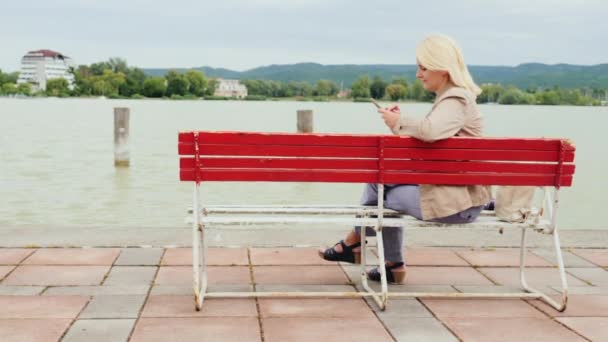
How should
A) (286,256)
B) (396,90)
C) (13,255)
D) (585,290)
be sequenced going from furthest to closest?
(396,90) → (286,256) → (13,255) → (585,290)

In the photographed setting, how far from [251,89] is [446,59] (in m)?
135

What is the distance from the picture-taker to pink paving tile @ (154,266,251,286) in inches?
186

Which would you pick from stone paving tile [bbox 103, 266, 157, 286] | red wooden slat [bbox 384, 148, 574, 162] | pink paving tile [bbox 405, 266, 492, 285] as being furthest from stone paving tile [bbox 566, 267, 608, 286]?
stone paving tile [bbox 103, 266, 157, 286]

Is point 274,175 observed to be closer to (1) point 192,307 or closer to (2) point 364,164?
(2) point 364,164

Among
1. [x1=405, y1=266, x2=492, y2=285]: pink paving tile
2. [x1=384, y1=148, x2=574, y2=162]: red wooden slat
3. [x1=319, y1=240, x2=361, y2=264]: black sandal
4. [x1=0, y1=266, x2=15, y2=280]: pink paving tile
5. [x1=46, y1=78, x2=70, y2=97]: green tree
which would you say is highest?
[x1=384, y1=148, x2=574, y2=162]: red wooden slat

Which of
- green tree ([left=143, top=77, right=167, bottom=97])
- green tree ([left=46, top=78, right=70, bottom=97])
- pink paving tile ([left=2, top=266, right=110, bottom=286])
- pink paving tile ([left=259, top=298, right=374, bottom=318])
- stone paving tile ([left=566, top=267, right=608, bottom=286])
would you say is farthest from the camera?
green tree ([left=46, top=78, right=70, bottom=97])

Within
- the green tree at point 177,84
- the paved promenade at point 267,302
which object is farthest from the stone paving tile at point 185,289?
the green tree at point 177,84

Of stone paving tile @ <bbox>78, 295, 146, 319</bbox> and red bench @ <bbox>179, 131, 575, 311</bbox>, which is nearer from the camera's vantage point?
stone paving tile @ <bbox>78, 295, 146, 319</bbox>

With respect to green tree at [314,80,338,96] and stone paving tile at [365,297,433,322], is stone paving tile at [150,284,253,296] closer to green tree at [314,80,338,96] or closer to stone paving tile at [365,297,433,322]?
stone paving tile at [365,297,433,322]

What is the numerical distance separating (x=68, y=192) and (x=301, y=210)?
11001mm

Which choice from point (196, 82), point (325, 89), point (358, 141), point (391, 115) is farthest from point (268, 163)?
point (196, 82)

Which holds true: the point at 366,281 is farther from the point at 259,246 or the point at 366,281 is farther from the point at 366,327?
the point at 259,246

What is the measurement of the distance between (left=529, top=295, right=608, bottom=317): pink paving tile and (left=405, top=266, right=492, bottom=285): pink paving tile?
1.61ft

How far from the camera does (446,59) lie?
431cm
